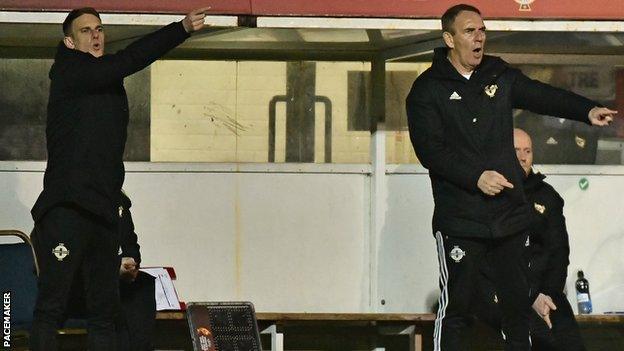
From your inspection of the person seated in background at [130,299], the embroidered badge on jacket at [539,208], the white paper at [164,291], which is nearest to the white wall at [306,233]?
the white paper at [164,291]

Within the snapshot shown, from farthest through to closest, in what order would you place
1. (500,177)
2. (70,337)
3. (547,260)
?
(70,337) → (547,260) → (500,177)

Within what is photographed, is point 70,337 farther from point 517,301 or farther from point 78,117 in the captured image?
point 517,301

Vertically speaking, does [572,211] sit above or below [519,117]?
below

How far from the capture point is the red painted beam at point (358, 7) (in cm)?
792

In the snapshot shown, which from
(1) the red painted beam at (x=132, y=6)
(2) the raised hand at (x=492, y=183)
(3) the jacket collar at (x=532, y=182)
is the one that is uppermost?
(1) the red painted beam at (x=132, y=6)

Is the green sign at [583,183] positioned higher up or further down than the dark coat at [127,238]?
higher up

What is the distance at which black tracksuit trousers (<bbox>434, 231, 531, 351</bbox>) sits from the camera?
6910 millimetres

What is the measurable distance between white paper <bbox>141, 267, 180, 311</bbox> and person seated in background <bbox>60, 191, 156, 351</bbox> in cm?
39

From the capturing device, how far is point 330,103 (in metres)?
9.41

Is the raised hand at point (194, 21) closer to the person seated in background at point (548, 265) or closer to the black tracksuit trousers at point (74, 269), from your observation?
the black tracksuit trousers at point (74, 269)

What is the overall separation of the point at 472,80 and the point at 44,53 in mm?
3339

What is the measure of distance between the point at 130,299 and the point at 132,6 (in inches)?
65.6

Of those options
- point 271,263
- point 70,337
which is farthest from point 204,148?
point 70,337

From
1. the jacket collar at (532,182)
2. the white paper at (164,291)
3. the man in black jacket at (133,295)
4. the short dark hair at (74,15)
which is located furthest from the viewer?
the white paper at (164,291)
